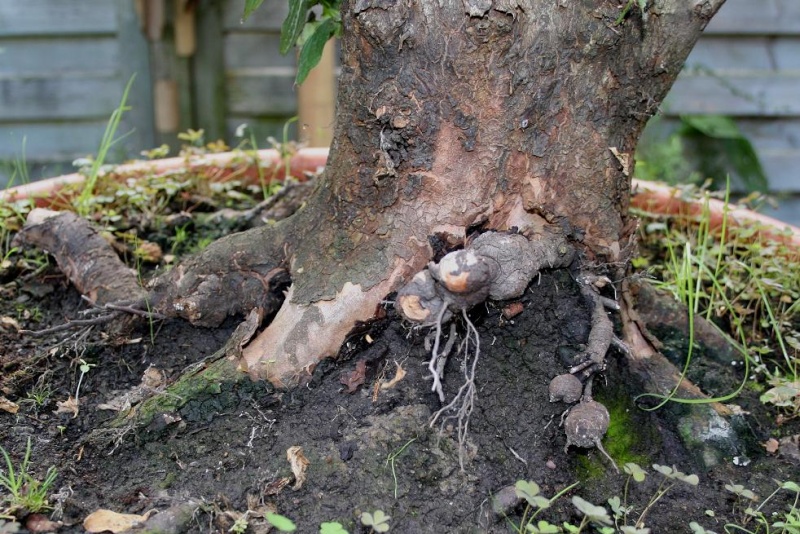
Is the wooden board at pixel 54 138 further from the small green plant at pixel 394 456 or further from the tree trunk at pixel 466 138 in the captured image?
the small green plant at pixel 394 456

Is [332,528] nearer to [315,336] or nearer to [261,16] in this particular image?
[315,336]

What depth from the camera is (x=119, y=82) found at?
13.2ft

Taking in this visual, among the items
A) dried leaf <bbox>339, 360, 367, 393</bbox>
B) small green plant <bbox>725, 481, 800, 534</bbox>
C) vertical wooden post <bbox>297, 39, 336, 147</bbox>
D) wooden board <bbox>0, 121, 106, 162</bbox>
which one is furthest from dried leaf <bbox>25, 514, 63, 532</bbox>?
wooden board <bbox>0, 121, 106, 162</bbox>

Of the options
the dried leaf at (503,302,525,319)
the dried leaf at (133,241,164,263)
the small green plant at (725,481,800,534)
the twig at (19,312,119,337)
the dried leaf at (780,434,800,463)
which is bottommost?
the dried leaf at (780,434,800,463)

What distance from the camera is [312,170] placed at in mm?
2406

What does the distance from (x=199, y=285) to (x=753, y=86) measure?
3.28m

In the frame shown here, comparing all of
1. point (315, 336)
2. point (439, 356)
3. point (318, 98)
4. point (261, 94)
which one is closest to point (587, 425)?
point (439, 356)

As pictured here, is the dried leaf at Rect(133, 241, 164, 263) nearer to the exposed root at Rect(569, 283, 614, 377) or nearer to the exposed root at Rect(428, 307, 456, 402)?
the exposed root at Rect(428, 307, 456, 402)

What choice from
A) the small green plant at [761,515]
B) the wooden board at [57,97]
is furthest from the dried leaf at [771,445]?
the wooden board at [57,97]

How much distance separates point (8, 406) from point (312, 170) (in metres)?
1.19

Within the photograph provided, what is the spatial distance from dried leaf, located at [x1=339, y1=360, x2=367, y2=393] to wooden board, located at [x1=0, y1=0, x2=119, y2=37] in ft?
10.4

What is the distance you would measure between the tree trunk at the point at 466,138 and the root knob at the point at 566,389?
9.5 inches

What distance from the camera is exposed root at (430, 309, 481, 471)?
1290mm

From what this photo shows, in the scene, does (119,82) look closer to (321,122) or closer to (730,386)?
(321,122)
